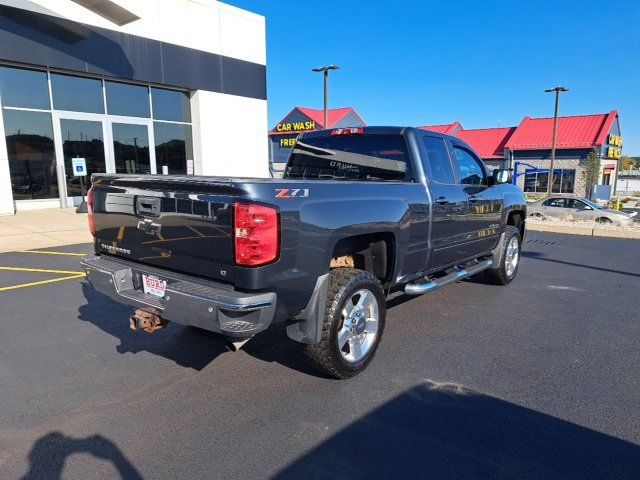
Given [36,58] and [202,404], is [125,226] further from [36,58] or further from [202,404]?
[36,58]

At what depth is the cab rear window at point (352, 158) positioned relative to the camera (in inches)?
179

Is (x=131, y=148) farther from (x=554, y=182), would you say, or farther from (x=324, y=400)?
(x=554, y=182)

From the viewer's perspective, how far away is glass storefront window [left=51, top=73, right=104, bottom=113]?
13859 millimetres

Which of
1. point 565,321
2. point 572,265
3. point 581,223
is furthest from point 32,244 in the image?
point 581,223

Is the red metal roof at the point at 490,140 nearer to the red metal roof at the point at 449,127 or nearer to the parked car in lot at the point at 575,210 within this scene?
the red metal roof at the point at 449,127

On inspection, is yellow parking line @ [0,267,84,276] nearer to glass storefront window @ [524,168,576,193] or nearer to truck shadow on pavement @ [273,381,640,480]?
truck shadow on pavement @ [273,381,640,480]

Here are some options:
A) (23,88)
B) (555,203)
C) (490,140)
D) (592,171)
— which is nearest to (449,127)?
(490,140)

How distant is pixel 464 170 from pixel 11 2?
519 inches

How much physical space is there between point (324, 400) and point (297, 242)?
119 cm

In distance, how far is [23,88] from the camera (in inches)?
520

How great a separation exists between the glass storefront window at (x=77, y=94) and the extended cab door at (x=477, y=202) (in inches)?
518

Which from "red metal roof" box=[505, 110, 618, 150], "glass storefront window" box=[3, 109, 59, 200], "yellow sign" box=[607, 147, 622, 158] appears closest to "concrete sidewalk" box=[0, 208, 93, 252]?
"glass storefront window" box=[3, 109, 59, 200]

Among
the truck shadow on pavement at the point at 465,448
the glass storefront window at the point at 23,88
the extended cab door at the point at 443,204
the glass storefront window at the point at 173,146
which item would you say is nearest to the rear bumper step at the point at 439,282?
the extended cab door at the point at 443,204

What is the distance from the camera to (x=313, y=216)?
309 cm
